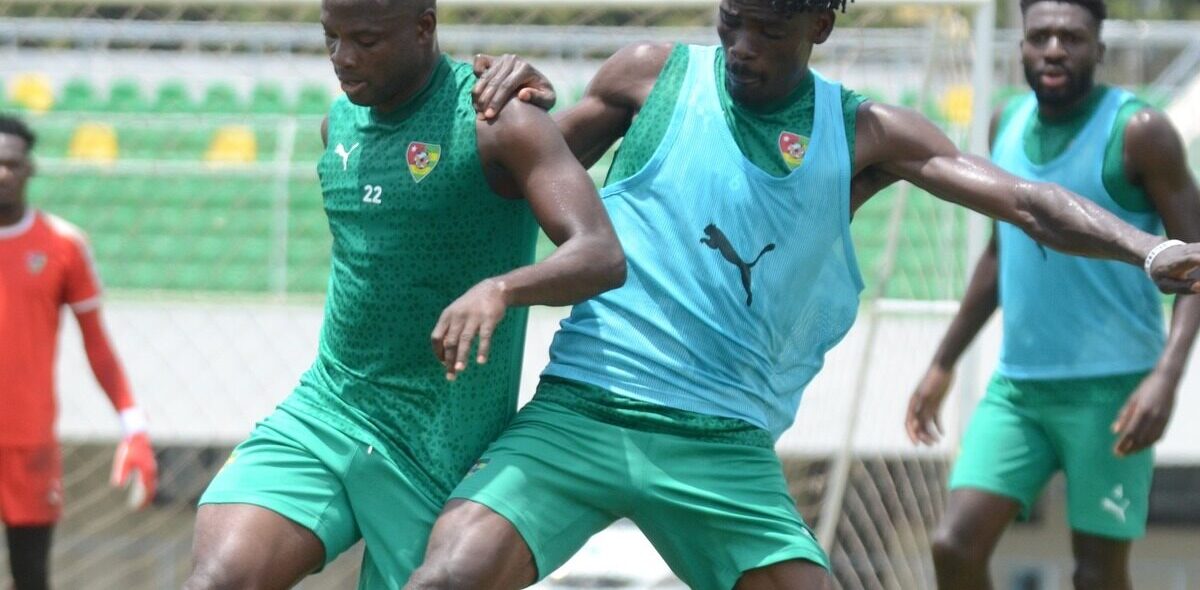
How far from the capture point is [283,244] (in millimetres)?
9305

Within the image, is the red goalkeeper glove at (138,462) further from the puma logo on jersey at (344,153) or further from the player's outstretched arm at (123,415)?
the puma logo on jersey at (344,153)

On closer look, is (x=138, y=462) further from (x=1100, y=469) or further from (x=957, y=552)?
(x=1100, y=469)

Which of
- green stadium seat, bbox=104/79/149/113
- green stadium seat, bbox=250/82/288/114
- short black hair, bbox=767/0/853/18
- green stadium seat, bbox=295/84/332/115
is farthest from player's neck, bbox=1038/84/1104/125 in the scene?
green stadium seat, bbox=104/79/149/113

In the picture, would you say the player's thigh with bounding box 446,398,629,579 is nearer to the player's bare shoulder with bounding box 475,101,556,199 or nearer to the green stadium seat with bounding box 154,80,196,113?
the player's bare shoulder with bounding box 475,101,556,199

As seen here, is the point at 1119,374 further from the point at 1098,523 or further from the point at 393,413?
the point at 393,413

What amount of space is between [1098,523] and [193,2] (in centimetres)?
373

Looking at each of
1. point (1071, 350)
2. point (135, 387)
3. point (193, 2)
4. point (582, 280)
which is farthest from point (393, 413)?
point (135, 387)

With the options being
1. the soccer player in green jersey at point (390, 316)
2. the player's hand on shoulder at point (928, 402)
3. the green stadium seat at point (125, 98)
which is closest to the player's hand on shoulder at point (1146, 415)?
the player's hand on shoulder at point (928, 402)

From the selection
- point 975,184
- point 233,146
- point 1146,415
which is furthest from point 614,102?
point 233,146

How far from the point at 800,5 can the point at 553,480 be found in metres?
1.12

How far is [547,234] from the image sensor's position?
3521 millimetres

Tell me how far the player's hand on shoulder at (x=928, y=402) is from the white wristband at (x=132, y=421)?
2855mm

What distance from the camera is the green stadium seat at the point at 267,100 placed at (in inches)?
450

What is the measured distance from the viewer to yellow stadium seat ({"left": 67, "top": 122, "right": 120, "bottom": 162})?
37.2ft
